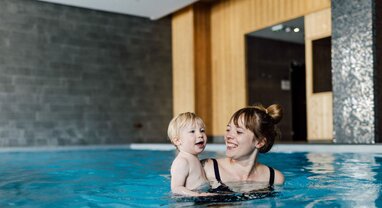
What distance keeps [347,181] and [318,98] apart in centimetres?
555

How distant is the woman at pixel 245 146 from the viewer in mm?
2588

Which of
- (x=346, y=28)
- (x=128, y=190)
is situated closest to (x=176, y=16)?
(x=346, y=28)

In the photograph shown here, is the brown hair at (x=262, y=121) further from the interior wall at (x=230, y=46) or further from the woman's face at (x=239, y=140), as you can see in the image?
the interior wall at (x=230, y=46)

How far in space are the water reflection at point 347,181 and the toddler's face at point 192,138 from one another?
2.14 feet

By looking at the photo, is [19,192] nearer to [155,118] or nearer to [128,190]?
[128,190]

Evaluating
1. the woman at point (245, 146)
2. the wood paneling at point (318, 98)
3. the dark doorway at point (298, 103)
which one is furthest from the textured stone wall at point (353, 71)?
the dark doorway at point (298, 103)

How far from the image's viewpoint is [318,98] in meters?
8.57

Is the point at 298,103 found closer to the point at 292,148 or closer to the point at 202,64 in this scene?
the point at 202,64

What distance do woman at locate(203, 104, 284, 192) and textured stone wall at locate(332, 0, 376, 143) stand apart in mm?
4262

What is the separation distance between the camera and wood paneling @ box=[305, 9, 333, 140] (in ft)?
27.5

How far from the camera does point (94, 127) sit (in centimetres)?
1093

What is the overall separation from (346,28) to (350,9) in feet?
0.93

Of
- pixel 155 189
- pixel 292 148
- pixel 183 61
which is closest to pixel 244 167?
pixel 155 189

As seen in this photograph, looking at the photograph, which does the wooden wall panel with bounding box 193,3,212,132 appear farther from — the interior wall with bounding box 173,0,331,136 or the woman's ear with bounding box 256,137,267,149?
the woman's ear with bounding box 256,137,267,149
